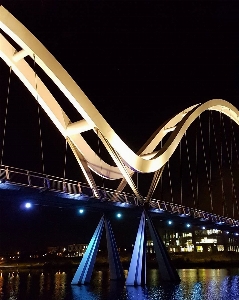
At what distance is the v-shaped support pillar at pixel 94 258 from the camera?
27391 millimetres

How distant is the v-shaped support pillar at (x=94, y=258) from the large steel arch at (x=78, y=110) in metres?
3.13

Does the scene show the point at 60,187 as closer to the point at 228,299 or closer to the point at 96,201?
the point at 96,201

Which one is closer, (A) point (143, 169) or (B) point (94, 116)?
(B) point (94, 116)

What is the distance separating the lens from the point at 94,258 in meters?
27.5

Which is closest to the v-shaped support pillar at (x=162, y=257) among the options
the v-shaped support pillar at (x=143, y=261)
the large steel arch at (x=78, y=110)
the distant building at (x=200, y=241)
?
the v-shaped support pillar at (x=143, y=261)

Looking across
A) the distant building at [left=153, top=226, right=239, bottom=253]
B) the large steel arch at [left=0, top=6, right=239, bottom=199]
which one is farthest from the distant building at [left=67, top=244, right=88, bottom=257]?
the large steel arch at [left=0, top=6, right=239, bottom=199]

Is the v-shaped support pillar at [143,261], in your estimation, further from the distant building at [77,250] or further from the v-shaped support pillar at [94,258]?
the distant building at [77,250]

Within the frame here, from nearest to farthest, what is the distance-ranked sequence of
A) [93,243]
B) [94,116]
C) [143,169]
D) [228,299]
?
[228,299] < [94,116] < [93,243] < [143,169]

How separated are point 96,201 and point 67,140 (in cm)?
469

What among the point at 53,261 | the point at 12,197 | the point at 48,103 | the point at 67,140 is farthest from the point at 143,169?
the point at 53,261

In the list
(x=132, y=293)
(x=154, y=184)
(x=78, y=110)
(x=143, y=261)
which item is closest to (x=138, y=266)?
(x=143, y=261)

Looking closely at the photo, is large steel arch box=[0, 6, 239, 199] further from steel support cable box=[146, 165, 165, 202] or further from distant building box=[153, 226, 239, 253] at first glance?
distant building box=[153, 226, 239, 253]

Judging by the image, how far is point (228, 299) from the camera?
20766 mm

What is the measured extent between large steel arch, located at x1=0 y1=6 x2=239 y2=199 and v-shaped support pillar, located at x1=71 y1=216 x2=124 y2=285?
313cm
